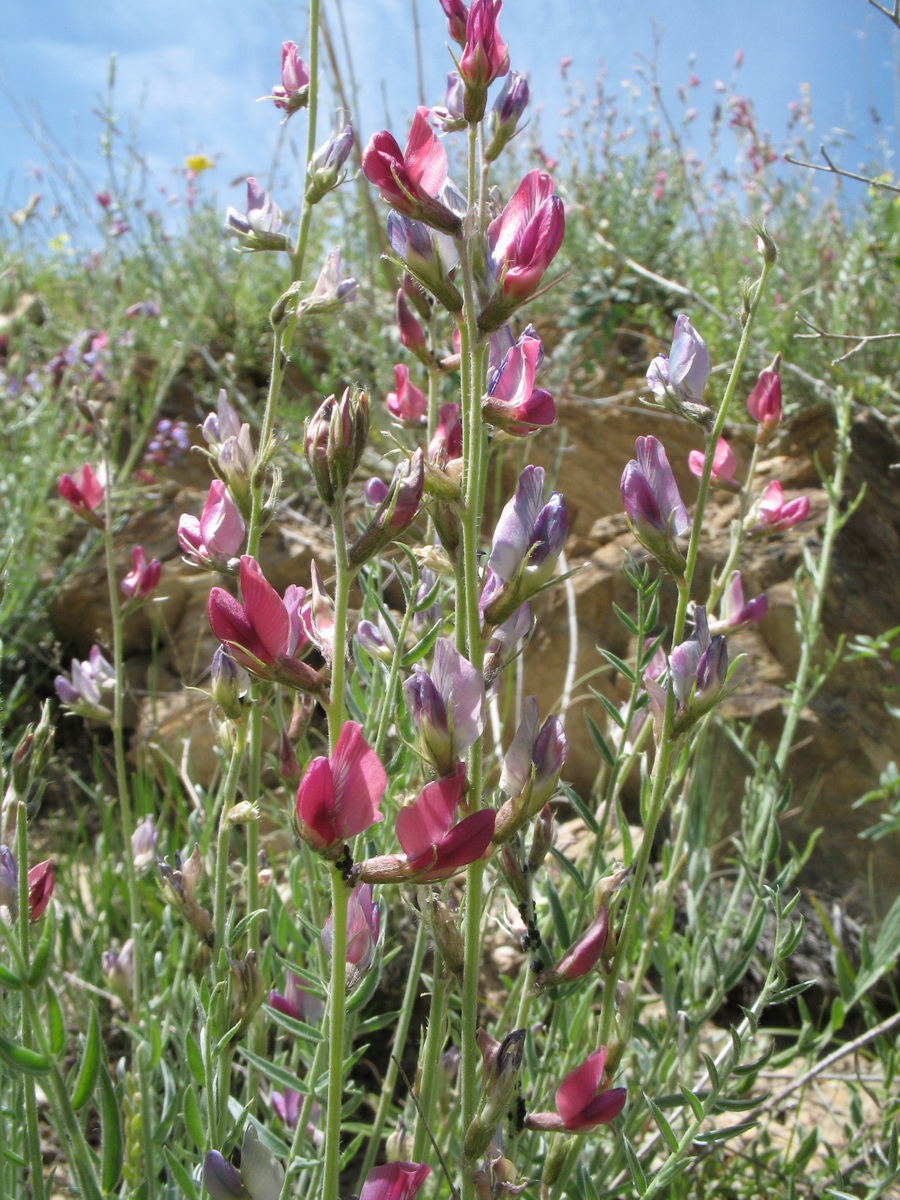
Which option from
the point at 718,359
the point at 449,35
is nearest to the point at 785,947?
the point at 449,35

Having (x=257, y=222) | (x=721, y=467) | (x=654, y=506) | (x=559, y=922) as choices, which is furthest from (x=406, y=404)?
(x=559, y=922)

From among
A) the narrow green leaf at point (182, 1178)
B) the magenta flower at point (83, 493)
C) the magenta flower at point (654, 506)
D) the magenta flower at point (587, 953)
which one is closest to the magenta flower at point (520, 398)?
the magenta flower at point (654, 506)

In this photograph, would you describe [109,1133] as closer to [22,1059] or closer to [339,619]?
[22,1059]

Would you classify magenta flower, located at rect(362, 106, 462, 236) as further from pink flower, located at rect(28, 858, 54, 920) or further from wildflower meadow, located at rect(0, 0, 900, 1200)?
pink flower, located at rect(28, 858, 54, 920)

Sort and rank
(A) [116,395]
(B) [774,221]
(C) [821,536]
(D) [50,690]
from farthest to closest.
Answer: (B) [774,221] < (A) [116,395] < (D) [50,690] < (C) [821,536]

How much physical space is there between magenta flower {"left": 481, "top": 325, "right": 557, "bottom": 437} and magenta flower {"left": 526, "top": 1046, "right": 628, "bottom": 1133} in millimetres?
429

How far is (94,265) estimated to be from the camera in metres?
Result: 4.50

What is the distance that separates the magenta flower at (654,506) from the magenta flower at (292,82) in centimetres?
57

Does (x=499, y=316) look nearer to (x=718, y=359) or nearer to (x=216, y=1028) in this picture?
(x=216, y=1028)

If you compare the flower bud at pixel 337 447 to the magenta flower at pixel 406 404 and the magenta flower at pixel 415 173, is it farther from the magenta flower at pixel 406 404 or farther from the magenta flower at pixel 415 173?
the magenta flower at pixel 406 404

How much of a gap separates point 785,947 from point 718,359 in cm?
274

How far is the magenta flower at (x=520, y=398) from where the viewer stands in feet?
1.89

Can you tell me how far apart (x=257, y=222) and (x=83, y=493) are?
472 millimetres

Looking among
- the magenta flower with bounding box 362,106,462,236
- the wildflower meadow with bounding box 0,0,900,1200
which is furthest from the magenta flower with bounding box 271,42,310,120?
the magenta flower with bounding box 362,106,462,236
